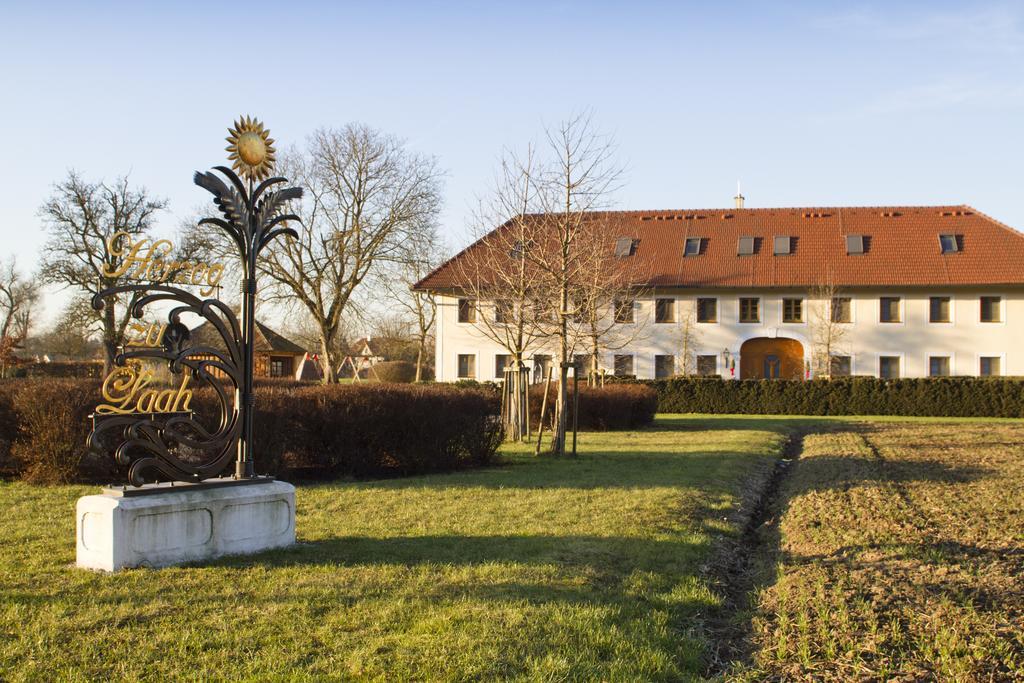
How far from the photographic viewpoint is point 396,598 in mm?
6172

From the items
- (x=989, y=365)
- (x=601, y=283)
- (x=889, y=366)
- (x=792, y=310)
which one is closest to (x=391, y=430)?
(x=601, y=283)

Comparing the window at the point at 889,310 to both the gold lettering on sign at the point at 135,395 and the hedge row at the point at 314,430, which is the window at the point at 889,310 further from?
the gold lettering on sign at the point at 135,395

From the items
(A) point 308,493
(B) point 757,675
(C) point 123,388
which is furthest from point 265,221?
(B) point 757,675

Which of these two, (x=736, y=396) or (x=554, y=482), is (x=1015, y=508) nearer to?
(x=554, y=482)

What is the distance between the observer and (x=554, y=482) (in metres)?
12.7

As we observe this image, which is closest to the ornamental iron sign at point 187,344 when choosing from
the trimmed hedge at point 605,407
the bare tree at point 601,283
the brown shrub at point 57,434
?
the brown shrub at point 57,434

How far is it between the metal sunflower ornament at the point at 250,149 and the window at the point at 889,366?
4005 cm

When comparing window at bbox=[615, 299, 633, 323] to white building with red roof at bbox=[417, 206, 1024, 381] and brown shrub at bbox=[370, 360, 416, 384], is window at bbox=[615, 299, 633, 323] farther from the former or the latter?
brown shrub at bbox=[370, 360, 416, 384]

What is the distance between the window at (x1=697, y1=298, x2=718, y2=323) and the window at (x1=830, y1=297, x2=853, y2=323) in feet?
18.3

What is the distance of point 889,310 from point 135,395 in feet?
137

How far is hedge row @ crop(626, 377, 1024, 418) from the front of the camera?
1407 inches

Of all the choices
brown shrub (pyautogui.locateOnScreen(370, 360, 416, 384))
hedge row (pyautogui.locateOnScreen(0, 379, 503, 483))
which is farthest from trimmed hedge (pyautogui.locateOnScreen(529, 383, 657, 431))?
brown shrub (pyautogui.locateOnScreen(370, 360, 416, 384))

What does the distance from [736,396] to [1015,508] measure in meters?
27.0

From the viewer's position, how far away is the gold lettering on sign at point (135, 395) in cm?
752
